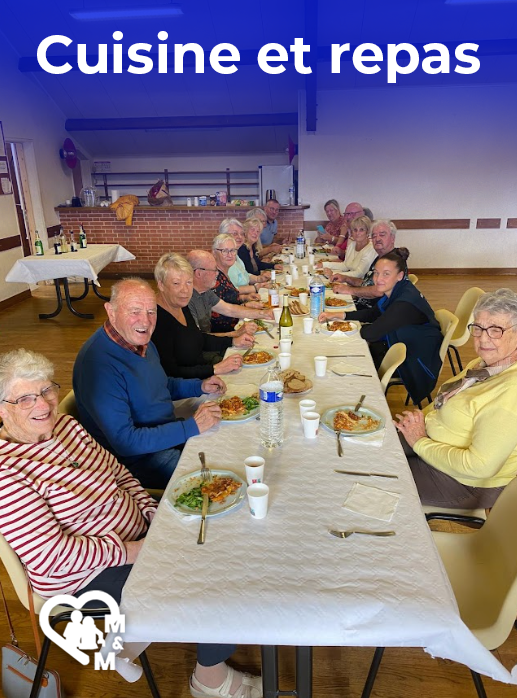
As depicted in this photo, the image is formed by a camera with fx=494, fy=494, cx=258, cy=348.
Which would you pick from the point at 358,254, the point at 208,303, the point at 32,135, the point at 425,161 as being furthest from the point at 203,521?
the point at 32,135

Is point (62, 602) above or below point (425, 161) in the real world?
below

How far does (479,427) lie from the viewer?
159 centimetres

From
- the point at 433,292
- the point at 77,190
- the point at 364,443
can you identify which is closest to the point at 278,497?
the point at 364,443

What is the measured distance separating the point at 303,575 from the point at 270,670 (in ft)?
1.25

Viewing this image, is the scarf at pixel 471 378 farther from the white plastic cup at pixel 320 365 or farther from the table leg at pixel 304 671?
the table leg at pixel 304 671

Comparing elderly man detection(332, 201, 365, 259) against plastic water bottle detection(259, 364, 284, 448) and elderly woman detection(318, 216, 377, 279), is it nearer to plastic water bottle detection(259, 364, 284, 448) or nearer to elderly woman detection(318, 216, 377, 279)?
elderly woman detection(318, 216, 377, 279)

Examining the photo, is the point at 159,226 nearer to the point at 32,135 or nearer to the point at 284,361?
the point at 32,135

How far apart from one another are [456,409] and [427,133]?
7165mm

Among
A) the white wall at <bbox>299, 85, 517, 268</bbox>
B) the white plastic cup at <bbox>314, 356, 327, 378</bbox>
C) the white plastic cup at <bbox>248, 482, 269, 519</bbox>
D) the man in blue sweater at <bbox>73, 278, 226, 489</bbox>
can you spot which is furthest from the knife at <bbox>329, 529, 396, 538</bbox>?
the white wall at <bbox>299, 85, 517, 268</bbox>

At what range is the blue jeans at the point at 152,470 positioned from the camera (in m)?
1.95

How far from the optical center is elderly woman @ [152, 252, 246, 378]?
234 centimetres

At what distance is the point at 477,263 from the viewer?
8.12 metres

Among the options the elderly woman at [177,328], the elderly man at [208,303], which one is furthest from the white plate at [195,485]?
the elderly man at [208,303]

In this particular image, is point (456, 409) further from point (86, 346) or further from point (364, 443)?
point (86, 346)
